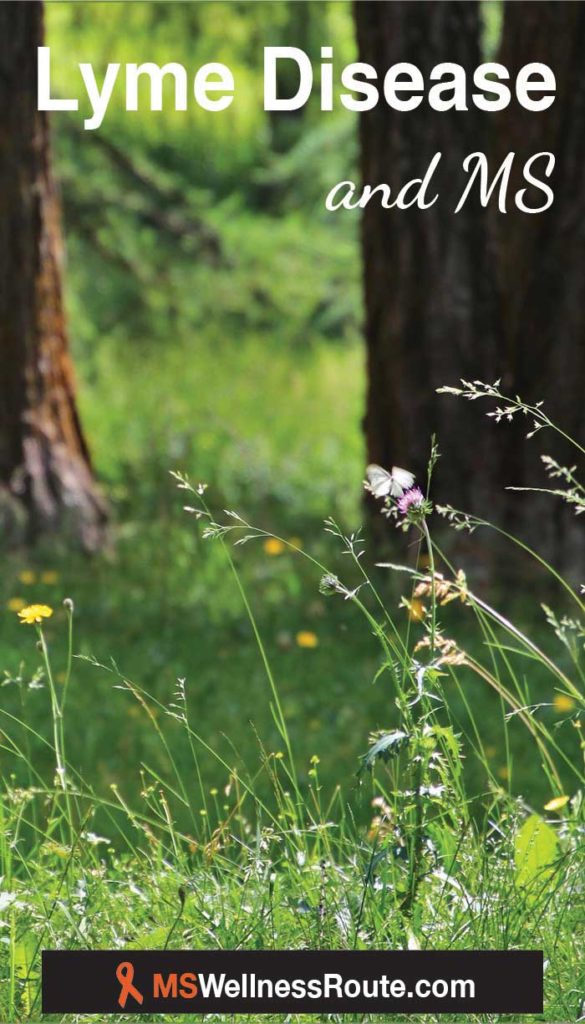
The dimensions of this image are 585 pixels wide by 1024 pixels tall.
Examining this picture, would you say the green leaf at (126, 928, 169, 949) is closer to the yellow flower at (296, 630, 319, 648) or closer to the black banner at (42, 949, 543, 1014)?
the black banner at (42, 949, 543, 1014)

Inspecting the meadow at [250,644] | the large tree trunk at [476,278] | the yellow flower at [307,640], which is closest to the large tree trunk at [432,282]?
the large tree trunk at [476,278]

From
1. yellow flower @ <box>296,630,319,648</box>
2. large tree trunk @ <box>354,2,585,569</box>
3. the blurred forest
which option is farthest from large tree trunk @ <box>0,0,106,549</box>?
large tree trunk @ <box>354,2,585,569</box>

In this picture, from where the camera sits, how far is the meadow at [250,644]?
7.94 ft

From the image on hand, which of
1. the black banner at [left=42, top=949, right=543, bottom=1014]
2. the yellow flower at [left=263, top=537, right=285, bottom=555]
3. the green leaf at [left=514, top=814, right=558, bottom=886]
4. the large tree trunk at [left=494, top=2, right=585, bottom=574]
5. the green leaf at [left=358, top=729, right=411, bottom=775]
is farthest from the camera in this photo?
the yellow flower at [left=263, top=537, right=285, bottom=555]

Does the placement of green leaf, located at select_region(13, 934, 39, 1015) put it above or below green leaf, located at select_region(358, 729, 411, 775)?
below

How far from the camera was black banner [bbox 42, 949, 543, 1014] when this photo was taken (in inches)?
85.6

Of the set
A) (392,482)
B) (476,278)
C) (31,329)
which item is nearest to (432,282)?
(476,278)

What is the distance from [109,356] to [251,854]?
311 inches

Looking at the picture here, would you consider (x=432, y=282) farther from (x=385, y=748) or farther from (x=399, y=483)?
(x=385, y=748)

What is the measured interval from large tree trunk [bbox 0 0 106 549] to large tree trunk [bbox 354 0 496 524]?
1.49m

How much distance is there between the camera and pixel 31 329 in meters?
6.27

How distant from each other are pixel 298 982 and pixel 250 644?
3482 millimetres

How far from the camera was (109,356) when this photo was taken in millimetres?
10148

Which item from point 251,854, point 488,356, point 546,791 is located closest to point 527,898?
point 251,854
